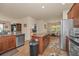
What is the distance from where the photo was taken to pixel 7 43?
499 cm

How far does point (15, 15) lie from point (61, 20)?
2104 mm

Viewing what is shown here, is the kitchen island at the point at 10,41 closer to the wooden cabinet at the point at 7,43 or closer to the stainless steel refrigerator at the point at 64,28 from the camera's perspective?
the wooden cabinet at the point at 7,43

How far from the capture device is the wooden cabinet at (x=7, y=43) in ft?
15.1

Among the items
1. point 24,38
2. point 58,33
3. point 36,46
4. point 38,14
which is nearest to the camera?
point 36,46

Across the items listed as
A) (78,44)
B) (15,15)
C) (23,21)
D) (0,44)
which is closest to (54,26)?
(23,21)

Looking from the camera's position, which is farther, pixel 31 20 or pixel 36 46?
pixel 31 20

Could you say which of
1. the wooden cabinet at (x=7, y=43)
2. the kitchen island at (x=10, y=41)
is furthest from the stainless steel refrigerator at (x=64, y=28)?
the wooden cabinet at (x=7, y=43)

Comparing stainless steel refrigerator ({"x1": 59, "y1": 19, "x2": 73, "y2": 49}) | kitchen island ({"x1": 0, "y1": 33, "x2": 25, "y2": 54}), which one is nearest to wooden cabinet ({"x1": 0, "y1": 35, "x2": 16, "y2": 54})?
kitchen island ({"x1": 0, "y1": 33, "x2": 25, "y2": 54})

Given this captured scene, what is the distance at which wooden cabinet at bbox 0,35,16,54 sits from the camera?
15.1 ft

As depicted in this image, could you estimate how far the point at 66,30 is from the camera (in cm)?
548

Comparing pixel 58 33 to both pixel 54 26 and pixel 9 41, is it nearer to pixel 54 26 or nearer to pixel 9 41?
pixel 54 26

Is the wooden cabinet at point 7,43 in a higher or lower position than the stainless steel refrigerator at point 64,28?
lower

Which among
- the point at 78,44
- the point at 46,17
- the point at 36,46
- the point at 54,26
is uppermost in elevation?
the point at 46,17

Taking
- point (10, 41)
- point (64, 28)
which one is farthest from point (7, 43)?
point (64, 28)
